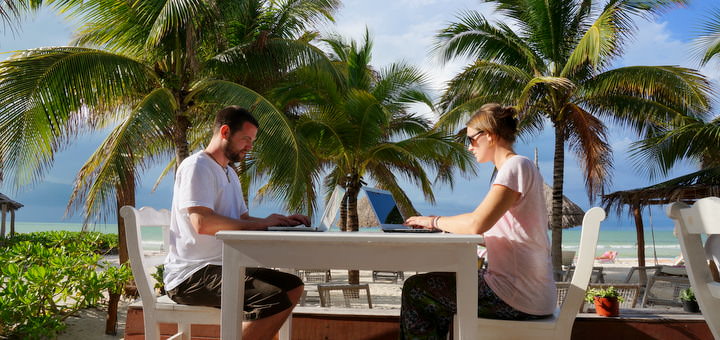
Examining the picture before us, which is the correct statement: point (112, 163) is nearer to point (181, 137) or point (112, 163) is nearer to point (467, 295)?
point (181, 137)

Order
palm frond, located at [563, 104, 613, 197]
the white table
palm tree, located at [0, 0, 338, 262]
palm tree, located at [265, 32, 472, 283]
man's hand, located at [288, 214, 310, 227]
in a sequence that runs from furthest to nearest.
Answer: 1. palm frond, located at [563, 104, 613, 197]
2. palm tree, located at [265, 32, 472, 283]
3. palm tree, located at [0, 0, 338, 262]
4. man's hand, located at [288, 214, 310, 227]
5. the white table

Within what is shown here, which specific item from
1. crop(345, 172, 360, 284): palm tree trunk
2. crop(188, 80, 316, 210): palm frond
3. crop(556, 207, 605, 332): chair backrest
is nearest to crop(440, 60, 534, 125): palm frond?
crop(345, 172, 360, 284): palm tree trunk

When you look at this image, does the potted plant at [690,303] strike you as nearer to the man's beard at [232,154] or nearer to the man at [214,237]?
the man at [214,237]

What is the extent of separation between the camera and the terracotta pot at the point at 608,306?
371cm

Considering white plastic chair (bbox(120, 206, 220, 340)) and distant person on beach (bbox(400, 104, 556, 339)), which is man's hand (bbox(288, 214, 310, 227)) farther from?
distant person on beach (bbox(400, 104, 556, 339))

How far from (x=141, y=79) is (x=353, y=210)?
20.8 ft

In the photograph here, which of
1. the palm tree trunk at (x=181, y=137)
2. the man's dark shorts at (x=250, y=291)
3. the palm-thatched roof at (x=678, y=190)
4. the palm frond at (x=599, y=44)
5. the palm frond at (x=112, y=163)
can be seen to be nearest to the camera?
the man's dark shorts at (x=250, y=291)

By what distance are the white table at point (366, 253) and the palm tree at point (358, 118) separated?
8.44 m

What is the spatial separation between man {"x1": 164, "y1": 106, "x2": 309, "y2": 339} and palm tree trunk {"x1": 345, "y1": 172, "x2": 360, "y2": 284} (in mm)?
10416

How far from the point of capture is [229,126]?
272 centimetres

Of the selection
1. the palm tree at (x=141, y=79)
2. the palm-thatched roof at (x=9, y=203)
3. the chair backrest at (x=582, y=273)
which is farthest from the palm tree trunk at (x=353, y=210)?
the palm-thatched roof at (x=9, y=203)

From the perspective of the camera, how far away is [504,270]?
7.32 ft

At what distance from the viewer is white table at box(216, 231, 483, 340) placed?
6.19 feet

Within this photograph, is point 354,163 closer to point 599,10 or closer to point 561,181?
point 561,181
